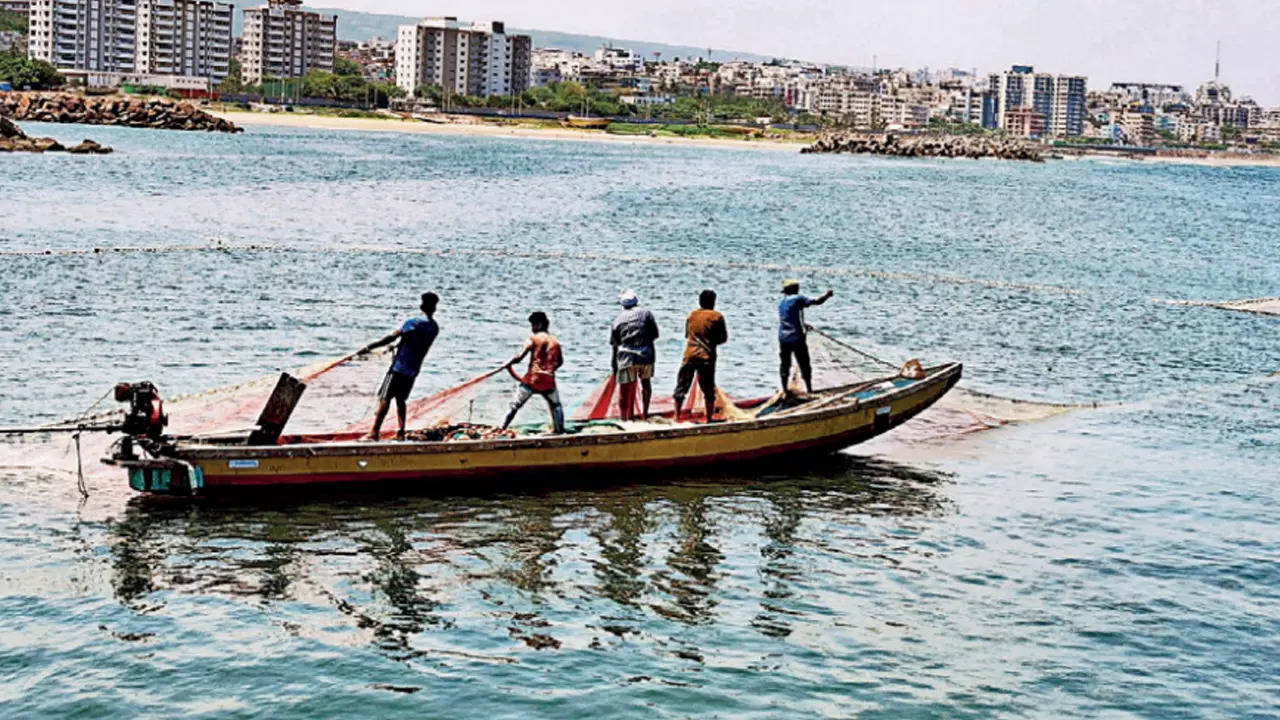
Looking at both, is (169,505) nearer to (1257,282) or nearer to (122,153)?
(1257,282)

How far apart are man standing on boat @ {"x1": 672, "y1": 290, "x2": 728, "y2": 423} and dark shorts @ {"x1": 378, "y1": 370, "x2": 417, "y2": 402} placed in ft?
12.3

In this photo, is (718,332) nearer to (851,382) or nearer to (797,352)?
(797,352)

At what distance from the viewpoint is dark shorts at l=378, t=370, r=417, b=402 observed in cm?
1855

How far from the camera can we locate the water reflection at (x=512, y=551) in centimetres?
1499

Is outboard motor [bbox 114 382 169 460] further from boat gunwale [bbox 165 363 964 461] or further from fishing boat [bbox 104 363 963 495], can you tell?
boat gunwale [bbox 165 363 964 461]

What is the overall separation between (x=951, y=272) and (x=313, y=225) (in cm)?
2331

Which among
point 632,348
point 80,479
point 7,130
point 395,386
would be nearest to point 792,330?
point 632,348

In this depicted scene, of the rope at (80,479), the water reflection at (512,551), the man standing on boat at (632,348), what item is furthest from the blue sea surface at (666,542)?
the man standing on boat at (632,348)

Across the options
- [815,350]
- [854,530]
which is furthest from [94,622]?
[815,350]

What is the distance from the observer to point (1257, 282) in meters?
55.6

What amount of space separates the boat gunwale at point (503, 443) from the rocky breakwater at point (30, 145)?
8586cm

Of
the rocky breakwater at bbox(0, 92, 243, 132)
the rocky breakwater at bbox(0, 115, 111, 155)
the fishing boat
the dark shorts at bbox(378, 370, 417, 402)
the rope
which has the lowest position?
the rope

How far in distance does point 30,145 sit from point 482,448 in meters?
88.0

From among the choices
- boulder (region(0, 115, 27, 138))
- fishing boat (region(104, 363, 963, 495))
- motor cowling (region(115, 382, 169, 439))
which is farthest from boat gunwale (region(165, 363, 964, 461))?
boulder (region(0, 115, 27, 138))
